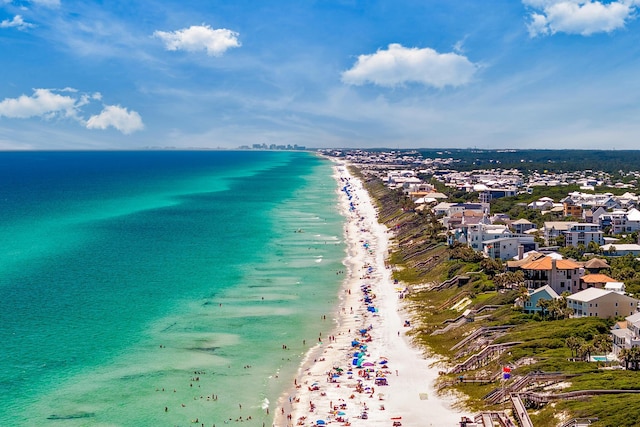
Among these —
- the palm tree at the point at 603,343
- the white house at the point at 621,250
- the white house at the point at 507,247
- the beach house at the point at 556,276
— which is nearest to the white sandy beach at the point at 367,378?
the palm tree at the point at 603,343

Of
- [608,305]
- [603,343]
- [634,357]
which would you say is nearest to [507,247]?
[608,305]

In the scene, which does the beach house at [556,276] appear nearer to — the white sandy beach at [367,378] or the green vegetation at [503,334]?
the green vegetation at [503,334]

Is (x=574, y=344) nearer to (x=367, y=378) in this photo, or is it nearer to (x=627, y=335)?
(x=627, y=335)

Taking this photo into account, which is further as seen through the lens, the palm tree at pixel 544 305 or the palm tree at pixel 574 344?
the palm tree at pixel 544 305

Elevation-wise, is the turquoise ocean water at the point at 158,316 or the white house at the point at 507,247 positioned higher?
the white house at the point at 507,247

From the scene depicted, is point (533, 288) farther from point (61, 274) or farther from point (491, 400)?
point (61, 274)

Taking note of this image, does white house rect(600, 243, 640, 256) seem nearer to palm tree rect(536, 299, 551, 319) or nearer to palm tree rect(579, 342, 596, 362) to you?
palm tree rect(536, 299, 551, 319)

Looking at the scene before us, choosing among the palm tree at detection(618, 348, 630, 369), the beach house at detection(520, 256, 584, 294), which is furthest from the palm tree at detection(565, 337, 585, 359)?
the beach house at detection(520, 256, 584, 294)

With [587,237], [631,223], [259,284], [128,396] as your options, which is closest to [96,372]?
[128,396]
